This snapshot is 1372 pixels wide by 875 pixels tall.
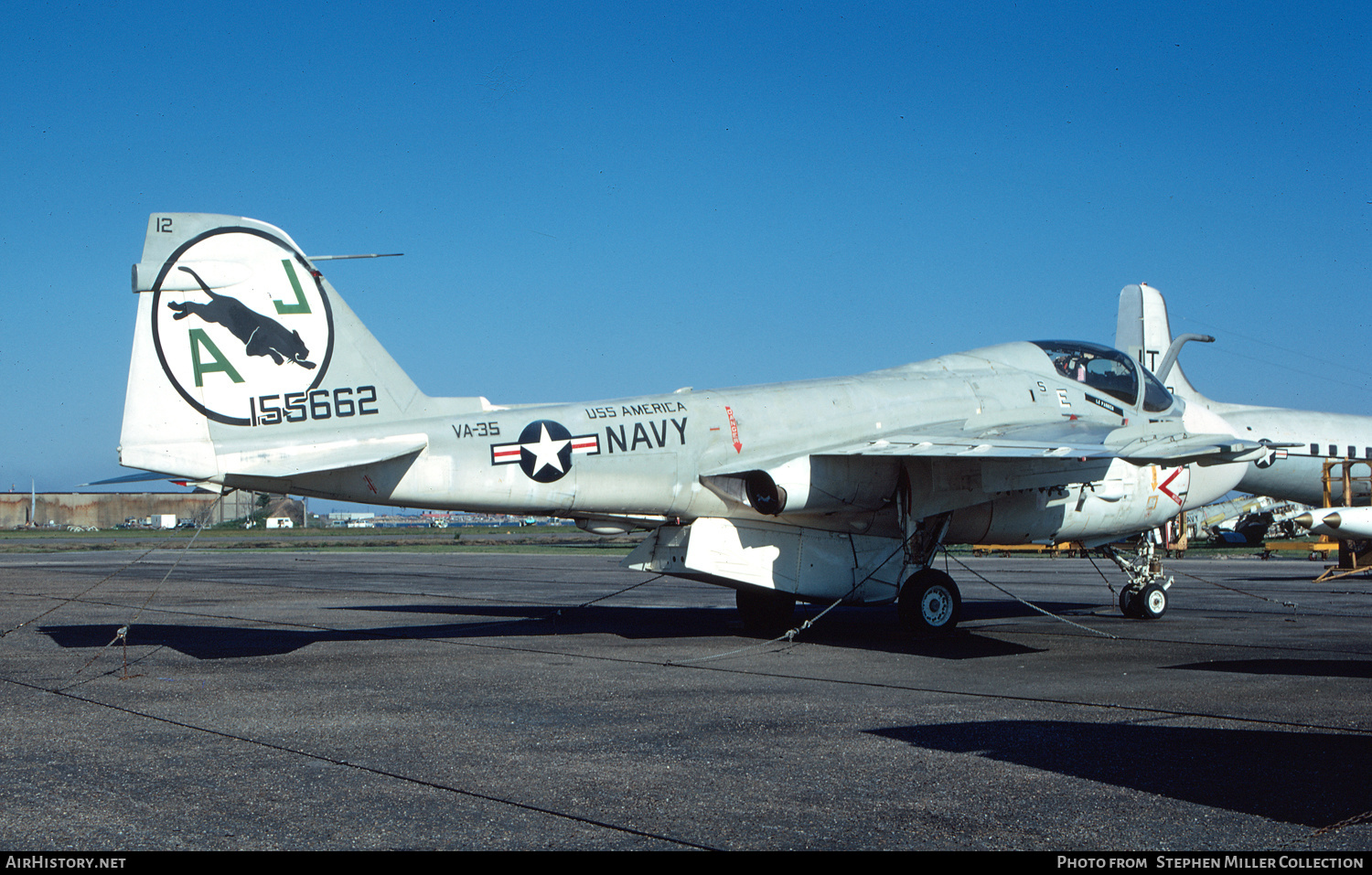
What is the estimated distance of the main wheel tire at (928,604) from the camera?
542 inches

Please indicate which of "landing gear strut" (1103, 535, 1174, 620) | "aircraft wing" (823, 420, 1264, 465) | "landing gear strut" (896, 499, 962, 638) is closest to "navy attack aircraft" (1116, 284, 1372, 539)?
"landing gear strut" (1103, 535, 1174, 620)

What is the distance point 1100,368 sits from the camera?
16031 millimetres

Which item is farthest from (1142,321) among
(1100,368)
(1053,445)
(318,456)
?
(318,456)

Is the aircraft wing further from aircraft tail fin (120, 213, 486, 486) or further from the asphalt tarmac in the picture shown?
aircraft tail fin (120, 213, 486, 486)

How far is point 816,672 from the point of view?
10.9 m

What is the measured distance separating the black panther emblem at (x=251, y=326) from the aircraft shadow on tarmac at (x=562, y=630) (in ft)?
11.2

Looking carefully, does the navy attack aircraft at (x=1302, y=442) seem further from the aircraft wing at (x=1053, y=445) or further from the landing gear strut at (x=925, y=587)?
the landing gear strut at (x=925, y=587)

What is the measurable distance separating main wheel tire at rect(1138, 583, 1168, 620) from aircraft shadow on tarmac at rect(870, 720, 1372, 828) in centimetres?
922

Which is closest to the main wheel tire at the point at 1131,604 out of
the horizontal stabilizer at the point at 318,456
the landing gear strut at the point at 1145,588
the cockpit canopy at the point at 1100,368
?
the landing gear strut at the point at 1145,588

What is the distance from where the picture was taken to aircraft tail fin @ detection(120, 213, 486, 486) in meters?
10.7

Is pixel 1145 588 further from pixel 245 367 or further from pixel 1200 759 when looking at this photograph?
pixel 245 367

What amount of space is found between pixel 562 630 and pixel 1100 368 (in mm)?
8476
